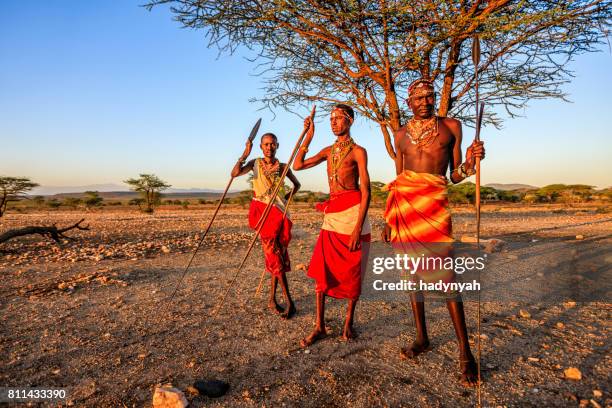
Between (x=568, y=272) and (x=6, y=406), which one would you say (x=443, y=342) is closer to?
(x=6, y=406)

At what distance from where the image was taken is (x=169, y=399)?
2.27 metres

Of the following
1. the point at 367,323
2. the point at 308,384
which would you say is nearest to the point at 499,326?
the point at 367,323

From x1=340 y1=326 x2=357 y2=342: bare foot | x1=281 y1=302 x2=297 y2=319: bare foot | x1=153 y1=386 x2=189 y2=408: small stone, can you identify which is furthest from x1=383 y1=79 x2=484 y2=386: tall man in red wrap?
x1=153 y1=386 x2=189 y2=408: small stone

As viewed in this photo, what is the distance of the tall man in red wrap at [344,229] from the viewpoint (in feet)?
11.3

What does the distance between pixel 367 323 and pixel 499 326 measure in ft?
4.47

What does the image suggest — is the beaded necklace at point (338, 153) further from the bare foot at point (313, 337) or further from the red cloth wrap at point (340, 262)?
the bare foot at point (313, 337)

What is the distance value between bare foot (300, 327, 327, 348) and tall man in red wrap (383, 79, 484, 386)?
0.79 metres

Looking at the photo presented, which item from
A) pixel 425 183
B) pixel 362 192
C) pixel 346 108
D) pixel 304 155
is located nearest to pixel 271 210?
pixel 304 155

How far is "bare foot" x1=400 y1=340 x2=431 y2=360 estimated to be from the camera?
3.01 m

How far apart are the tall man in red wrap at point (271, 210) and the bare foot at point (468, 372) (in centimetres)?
204

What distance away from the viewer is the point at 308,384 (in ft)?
8.49

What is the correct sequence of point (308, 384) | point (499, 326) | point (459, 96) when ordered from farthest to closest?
point (459, 96)
point (499, 326)
point (308, 384)

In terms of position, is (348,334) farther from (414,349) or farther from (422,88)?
(422,88)

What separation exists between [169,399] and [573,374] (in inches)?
114
